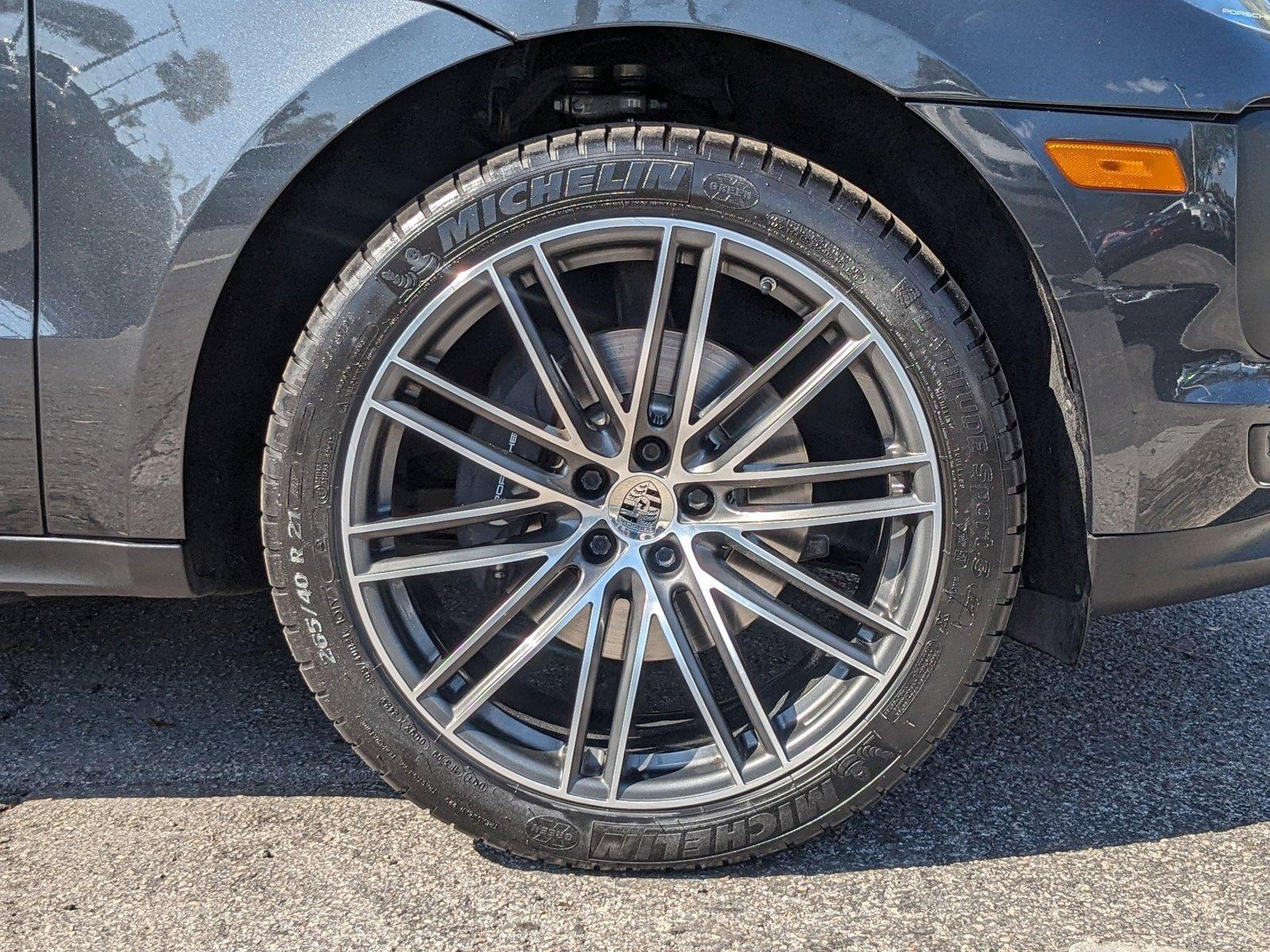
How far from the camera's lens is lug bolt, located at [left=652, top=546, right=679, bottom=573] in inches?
68.1

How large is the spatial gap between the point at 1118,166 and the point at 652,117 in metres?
0.71

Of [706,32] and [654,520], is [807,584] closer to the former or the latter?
[654,520]

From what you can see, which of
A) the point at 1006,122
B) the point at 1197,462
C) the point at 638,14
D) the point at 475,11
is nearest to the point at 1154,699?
the point at 1197,462

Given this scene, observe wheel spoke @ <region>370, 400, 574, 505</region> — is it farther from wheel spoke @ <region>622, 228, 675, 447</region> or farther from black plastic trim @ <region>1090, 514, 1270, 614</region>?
black plastic trim @ <region>1090, 514, 1270, 614</region>

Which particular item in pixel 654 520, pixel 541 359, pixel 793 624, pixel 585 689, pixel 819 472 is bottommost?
pixel 585 689

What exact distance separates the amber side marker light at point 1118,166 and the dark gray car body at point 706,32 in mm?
14

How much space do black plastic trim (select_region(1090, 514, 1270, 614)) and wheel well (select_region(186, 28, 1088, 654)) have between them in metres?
0.04

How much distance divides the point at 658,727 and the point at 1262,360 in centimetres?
109

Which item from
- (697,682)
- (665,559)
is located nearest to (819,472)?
(665,559)

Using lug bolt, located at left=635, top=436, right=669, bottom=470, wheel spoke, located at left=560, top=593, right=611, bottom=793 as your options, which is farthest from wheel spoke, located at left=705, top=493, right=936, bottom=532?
wheel spoke, located at left=560, top=593, right=611, bottom=793

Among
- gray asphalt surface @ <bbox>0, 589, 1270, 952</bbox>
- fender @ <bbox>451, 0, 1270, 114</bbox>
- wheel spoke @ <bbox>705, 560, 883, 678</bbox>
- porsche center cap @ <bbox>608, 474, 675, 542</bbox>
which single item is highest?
fender @ <bbox>451, 0, 1270, 114</bbox>

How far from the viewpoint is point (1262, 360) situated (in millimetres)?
1612

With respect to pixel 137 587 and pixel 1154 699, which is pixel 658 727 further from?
pixel 1154 699

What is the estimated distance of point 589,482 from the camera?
5.61 ft
